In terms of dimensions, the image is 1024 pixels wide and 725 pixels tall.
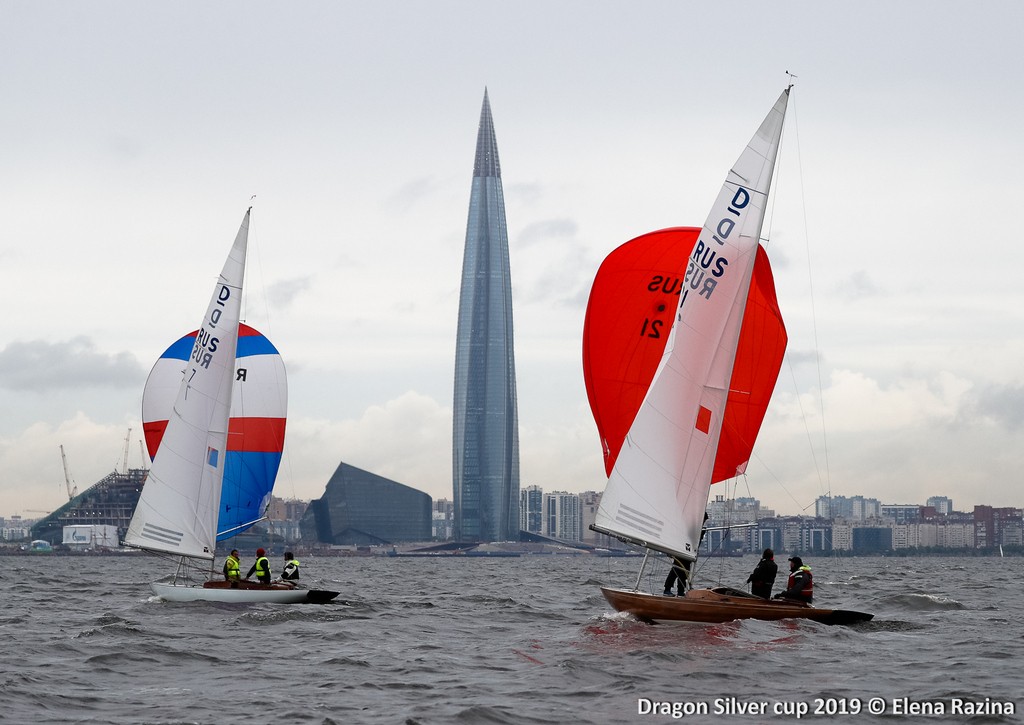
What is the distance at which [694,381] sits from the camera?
65.8 feet

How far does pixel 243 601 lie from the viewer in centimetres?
2561

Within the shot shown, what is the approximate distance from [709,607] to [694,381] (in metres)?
3.31

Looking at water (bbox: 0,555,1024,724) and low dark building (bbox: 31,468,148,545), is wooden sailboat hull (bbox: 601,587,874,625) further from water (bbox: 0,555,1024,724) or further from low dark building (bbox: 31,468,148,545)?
low dark building (bbox: 31,468,148,545)

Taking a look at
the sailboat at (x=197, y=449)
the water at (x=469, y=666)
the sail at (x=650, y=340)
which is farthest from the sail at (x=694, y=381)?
the sailboat at (x=197, y=449)

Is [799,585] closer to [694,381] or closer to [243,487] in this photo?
[694,381]

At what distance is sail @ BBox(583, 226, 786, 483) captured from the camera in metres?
21.6

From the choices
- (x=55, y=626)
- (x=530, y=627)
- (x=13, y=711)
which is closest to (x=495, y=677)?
(x=13, y=711)

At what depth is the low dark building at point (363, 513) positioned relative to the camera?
18162 cm

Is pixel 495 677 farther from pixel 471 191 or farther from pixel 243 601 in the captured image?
pixel 471 191

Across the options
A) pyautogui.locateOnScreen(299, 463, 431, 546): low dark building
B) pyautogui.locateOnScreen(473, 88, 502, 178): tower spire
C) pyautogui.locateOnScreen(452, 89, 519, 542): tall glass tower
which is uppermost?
pyautogui.locateOnScreen(473, 88, 502, 178): tower spire

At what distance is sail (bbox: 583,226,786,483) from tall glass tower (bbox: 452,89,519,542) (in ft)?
471

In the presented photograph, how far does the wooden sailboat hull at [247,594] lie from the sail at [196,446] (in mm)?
979

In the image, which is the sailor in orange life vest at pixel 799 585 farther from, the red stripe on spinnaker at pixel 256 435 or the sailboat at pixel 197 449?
the red stripe on spinnaker at pixel 256 435

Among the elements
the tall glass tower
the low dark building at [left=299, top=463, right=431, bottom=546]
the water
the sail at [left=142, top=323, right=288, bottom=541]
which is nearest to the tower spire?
the tall glass tower
